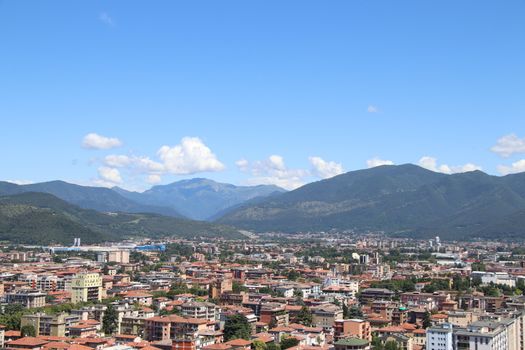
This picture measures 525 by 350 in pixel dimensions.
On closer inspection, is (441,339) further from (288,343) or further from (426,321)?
(426,321)

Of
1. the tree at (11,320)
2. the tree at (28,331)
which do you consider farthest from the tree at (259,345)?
the tree at (11,320)

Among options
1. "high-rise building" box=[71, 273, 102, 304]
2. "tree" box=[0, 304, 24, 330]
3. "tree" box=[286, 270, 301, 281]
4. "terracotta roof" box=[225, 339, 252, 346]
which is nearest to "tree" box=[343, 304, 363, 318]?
"terracotta roof" box=[225, 339, 252, 346]

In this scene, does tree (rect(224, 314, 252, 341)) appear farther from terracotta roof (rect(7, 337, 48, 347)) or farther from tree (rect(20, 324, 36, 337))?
tree (rect(20, 324, 36, 337))

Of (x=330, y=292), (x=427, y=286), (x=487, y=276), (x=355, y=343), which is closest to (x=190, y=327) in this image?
(x=355, y=343)

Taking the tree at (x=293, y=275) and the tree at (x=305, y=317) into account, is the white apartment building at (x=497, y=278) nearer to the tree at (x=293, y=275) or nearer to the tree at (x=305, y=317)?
the tree at (x=293, y=275)

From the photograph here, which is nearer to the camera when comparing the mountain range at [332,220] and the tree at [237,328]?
the tree at [237,328]

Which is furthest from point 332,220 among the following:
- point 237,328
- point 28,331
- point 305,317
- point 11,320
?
point 28,331

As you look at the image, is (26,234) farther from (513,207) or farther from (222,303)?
(513,207)

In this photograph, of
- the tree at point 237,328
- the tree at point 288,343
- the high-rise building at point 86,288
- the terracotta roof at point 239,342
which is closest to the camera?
the terracotta roof at point 239,342
